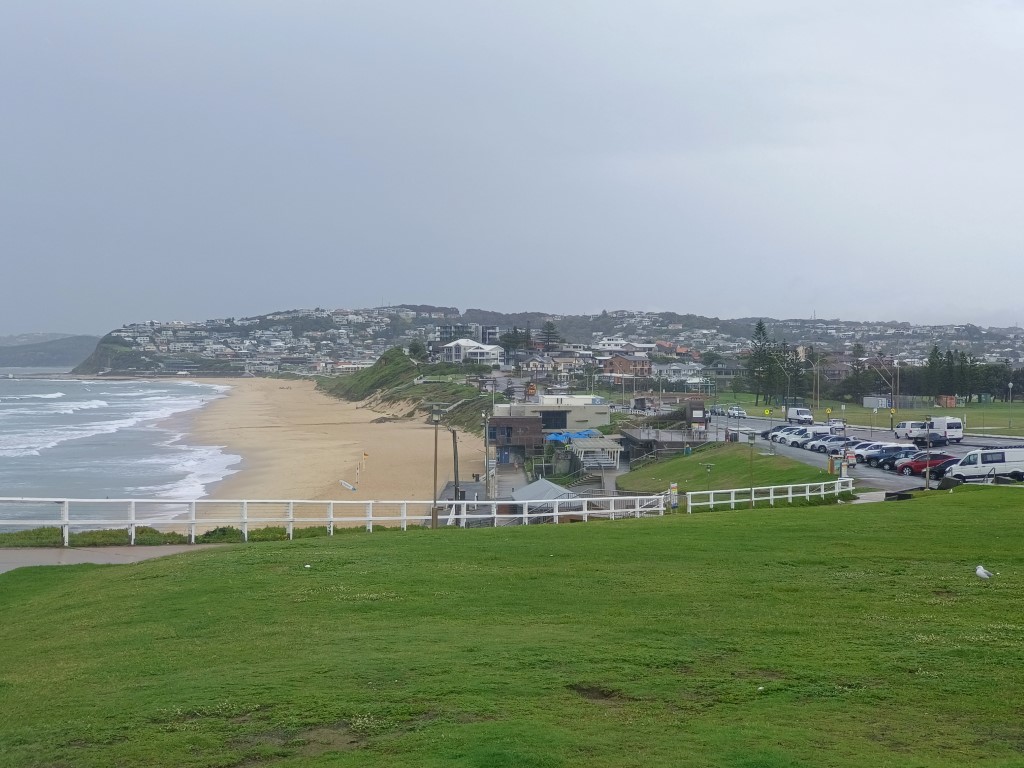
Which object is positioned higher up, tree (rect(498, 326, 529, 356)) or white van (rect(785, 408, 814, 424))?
tree (rect(498, 326, 529, 356))

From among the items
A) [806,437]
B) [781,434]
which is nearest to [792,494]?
[806,437]

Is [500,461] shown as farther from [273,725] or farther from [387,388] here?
[387,388]

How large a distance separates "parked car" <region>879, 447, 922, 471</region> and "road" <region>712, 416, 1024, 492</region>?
51cm

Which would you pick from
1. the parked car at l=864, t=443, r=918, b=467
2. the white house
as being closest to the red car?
the parked car at l=864, t=443, r=918, b=467

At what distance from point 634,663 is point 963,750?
2.69 m

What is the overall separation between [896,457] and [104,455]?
133 feet

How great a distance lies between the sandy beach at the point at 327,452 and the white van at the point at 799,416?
69.2ft

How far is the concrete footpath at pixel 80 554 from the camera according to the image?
48.1ft

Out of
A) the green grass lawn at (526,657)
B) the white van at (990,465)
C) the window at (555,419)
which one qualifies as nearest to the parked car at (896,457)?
the white van at (990,465)

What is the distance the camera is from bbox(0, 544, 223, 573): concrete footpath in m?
14.7

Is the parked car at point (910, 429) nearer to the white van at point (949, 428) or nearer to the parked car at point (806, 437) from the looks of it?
the white van at point (949, 428)

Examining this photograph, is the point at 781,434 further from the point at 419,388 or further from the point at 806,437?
the point at 419,388

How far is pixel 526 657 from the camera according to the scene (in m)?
8.15

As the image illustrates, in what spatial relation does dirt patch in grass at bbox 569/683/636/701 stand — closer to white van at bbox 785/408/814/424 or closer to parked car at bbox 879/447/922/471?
parked car at bbox 879/447/922/471
